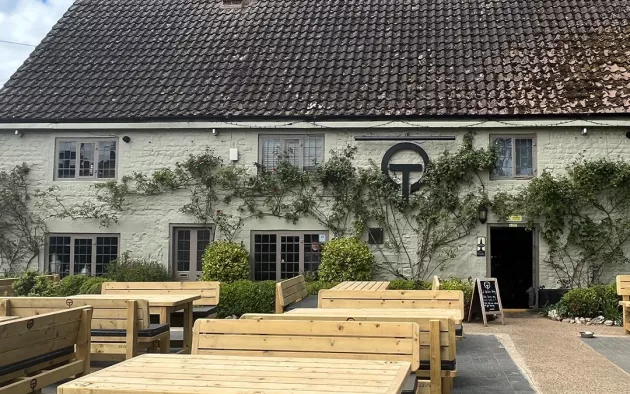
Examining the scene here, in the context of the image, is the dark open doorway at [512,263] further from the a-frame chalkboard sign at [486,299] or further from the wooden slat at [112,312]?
the wooden slat at [112,312]

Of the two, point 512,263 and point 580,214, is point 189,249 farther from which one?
point 580,214

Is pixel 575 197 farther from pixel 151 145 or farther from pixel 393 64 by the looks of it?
pixel 151 145

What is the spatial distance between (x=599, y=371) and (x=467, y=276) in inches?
269

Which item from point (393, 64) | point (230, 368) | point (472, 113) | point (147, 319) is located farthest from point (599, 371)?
point (393, 64)

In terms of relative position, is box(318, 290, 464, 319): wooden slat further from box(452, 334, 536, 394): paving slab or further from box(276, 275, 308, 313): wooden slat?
box(276, 275, 308, 313): wooden slat

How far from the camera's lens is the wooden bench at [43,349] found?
5.44 m

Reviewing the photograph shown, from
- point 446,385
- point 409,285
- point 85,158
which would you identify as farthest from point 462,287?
point 85,158

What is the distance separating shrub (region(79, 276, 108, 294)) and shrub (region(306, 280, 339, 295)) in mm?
4207

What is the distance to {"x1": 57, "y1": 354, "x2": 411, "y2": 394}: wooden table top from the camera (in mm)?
4056

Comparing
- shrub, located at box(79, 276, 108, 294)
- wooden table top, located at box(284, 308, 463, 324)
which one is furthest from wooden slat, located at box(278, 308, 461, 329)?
shrub, located at box(79, 276, 108, 294)

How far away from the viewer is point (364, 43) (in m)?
18.6

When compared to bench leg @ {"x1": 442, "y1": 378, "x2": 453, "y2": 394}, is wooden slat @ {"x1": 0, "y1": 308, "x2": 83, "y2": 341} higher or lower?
higher

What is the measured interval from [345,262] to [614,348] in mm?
6035

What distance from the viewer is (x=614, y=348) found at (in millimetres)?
11000
